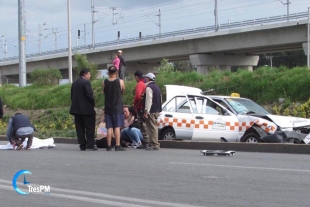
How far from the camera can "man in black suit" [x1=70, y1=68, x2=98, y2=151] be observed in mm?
15320

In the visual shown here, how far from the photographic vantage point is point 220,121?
17.0 meters

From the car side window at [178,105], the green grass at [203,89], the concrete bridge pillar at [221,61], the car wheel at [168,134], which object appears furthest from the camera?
the concrete bridge pillar at [221,61]

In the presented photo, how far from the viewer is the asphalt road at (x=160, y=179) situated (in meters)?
8.00

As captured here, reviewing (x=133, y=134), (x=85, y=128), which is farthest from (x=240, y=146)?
(x=85, y=128)

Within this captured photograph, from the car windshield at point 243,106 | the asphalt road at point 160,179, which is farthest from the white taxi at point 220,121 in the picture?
the asphalt road at point 160,179

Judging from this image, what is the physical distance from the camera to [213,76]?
1171 inches

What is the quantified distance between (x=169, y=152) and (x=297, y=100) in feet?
32.9

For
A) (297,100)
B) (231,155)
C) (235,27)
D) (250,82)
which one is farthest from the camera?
(235,27)

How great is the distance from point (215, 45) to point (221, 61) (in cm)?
308

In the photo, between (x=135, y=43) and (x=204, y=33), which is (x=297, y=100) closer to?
(x=204, y=33)

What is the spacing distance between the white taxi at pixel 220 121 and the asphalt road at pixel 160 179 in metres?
1.97

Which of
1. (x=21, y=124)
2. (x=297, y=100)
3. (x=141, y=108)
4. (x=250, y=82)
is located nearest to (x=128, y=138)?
(x=141, y=108)

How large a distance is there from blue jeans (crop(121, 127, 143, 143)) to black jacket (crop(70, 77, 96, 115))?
1.47m

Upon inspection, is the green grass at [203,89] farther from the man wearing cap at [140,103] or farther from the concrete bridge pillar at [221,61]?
the concrete bridge pillar at [221,61]
